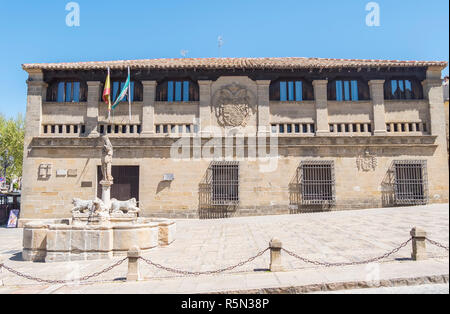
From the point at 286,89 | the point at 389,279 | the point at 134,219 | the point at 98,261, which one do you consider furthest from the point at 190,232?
the point at 286,89

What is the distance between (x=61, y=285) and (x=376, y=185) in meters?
17.0

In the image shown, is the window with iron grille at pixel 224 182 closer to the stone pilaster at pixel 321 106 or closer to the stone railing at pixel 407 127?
the stone pilaster at pixel 321 106

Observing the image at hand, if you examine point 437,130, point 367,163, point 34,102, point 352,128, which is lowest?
point 367,163

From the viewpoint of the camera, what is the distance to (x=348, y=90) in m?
19.6

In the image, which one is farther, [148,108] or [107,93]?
[148,108]

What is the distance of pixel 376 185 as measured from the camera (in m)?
18.5

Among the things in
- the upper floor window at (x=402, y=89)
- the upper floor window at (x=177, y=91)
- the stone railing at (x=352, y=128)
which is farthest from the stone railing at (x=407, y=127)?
the upper floor window at (x=177, y=91)

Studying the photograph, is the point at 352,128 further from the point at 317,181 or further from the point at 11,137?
the point at 11,137

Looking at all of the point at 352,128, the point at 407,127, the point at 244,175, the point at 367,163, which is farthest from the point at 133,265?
the point at 407,127

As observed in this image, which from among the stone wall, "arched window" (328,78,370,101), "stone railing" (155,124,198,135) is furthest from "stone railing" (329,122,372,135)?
"stone railing" (155,124,198,135)

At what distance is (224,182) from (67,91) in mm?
11178

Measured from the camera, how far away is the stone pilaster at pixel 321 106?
62.2 feet

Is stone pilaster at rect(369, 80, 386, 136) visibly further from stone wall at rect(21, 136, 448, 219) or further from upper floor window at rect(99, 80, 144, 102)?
upper floor window at rect(99, 80, 144, 102)
